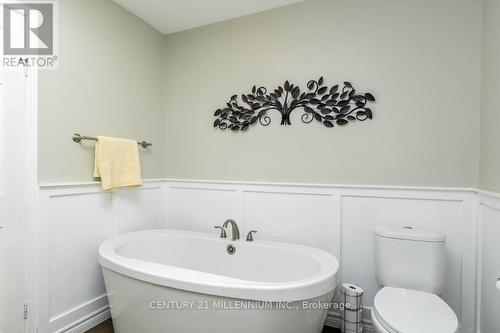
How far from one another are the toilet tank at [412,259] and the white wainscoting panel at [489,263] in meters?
0.23

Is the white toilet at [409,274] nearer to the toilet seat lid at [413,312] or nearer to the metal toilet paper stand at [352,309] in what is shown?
the toilet seat lid at [413,312]

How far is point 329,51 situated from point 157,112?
1.68 meters

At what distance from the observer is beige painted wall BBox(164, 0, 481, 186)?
1.77 meters

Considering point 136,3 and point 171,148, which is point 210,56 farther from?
point 171,148

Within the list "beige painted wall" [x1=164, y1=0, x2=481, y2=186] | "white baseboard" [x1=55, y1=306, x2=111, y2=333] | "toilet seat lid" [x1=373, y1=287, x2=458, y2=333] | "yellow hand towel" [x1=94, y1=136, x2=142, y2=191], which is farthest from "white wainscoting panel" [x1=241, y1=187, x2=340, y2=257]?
"white baseboard" [x1=55, y1=306, x2=111, y2=333]

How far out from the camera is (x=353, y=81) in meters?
2.01

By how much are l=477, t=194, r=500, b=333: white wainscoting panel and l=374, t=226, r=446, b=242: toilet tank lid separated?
0.23 meters

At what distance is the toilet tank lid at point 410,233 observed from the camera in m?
1.63

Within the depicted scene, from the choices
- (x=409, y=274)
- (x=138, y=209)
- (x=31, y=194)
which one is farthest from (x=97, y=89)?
(x=409, y=274)

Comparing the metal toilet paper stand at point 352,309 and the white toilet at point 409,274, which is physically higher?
the white toilet at point 409,274

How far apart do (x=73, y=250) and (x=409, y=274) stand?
223 centimetres

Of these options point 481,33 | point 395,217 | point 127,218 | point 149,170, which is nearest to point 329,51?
point 481,33

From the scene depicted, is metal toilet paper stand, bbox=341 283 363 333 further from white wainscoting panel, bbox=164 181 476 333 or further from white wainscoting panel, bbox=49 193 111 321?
white wainscoting panel, bbox=49 193 111 321

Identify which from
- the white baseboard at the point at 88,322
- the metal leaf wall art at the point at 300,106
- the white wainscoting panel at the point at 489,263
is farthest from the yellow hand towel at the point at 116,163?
the white wainscoting panel at the point at 489,263
